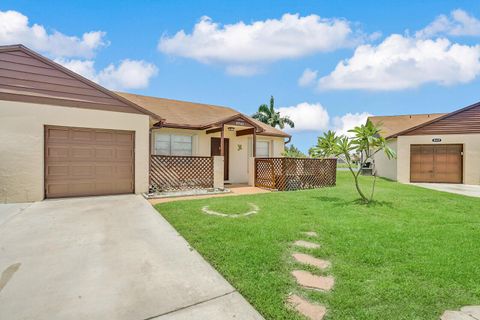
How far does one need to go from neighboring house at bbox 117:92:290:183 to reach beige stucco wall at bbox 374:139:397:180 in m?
7.45

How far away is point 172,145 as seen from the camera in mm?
11984

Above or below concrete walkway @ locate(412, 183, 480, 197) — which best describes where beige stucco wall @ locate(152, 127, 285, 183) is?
above

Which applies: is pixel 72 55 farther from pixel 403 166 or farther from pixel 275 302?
pixel 403 166

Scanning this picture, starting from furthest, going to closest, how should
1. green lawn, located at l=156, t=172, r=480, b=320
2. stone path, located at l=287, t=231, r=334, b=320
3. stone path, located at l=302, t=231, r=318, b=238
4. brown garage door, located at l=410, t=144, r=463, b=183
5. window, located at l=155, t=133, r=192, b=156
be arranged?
brown garage door, located at l=410, t=144, r=463, b=183 < window, located at l=155, t=133, r=192, b=156 < stone path, located at l=302, t=231, r=318, b=238 < green lawn, located at l=156, t=172, r=480, b=320 < stone path, located at l=287, t=231, r=334, b=320

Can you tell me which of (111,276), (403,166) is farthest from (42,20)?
(403,166)

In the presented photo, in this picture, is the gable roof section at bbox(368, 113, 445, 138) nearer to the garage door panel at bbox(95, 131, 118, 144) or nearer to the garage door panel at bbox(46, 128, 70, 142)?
the garage door panel at bbox(95, 131, 118, 144)

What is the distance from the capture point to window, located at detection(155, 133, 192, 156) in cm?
1166

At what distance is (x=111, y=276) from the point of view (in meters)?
3.27

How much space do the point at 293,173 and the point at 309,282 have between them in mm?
8635

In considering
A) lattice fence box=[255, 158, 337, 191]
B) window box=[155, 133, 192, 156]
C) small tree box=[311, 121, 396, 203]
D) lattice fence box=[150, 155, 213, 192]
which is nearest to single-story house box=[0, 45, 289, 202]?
lattice fence box=[150, 155, 213, 192]

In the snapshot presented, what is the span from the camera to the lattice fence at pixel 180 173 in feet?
32.3

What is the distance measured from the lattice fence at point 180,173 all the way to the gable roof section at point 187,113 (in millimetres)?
1786

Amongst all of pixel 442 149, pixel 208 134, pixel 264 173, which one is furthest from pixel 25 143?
pixel 442 149

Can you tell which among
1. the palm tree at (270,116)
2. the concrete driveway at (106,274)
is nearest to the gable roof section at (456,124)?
the concrete driveway at (106,274)
